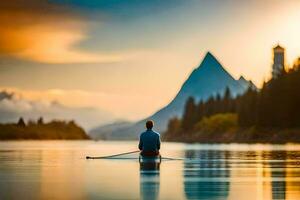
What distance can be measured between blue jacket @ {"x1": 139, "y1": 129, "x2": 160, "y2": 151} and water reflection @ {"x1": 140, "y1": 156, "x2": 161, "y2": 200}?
0.78m

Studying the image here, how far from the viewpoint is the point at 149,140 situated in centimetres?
3609

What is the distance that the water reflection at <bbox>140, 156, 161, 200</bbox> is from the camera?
20.8 meters

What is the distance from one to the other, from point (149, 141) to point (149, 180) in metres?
9.78

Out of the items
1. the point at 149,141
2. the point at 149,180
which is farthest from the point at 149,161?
the point at 149,180

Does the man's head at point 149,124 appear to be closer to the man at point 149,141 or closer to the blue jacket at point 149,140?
the man at point 149,141

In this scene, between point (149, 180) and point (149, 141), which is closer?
point (149, 180)

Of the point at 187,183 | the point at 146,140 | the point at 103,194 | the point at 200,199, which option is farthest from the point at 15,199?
the point at 146,140

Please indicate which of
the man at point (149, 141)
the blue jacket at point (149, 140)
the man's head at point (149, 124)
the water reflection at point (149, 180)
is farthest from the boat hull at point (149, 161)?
the man's head at point (149, 124)

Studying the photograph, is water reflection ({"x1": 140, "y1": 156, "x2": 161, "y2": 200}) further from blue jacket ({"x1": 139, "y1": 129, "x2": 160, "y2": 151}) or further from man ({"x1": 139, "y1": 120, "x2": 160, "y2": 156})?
blue jacket ({"x1": 139, "y1": 129, "x2": 160, "y2": 151})

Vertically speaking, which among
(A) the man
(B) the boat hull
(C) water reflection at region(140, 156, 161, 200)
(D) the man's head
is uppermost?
(D) the man's head

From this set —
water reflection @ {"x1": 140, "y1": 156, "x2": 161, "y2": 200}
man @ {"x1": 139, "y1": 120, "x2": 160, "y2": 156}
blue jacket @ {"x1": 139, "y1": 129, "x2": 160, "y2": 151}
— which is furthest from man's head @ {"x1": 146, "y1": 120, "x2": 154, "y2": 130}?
water reflection @ {"x1": 140, "y1": 156, "x2": 161, "y2": 200}

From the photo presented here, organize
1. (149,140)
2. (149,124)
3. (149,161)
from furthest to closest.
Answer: (149,161), (149,140), (149,124)

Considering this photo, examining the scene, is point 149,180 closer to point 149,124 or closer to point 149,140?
point 149,124

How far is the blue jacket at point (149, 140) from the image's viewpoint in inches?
1410
